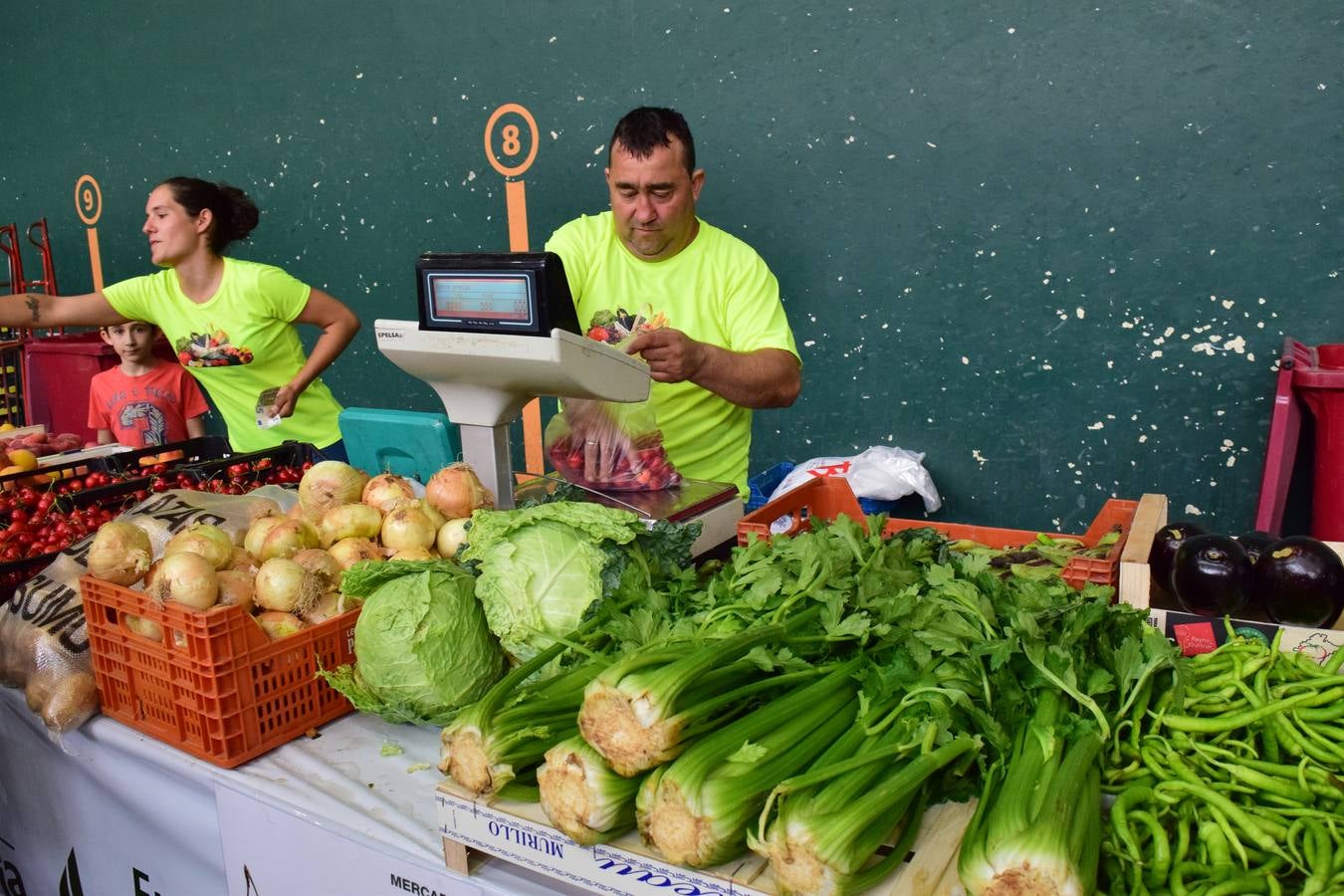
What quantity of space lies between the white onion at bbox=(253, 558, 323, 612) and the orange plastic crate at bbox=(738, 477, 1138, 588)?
0.84 metres

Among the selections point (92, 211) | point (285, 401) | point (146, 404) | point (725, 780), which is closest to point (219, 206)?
point (285, 401)

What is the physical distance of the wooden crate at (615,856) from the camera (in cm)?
121

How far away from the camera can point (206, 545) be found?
77.0 inches

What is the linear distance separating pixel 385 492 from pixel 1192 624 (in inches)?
62.8

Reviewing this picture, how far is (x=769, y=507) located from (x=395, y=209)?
4104 mm

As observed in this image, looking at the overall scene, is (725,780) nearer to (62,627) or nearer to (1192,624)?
(1192,624)

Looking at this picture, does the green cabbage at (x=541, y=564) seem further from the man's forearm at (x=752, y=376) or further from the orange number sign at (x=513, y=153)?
the orange number sign at (x=513, y=153)

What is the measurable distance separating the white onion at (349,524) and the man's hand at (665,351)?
67 cm

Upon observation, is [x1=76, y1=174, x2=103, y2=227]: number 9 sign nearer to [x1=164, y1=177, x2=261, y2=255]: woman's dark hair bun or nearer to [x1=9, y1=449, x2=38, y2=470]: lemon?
[x1=164, y1=177, x2=261, y2=255]: woman's dark hair bun

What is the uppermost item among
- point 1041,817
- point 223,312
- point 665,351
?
point 223,312

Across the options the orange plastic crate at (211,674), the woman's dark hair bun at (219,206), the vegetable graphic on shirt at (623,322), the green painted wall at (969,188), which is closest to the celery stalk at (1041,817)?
the orange plastic crate at (211,674)

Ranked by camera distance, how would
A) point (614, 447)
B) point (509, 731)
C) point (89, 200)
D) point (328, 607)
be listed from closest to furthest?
point (509, 731)
point (328, 607)
point (614, 447)
point (89, 200)

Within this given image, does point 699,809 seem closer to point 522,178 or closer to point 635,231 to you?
point 635,231

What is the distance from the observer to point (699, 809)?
119 cm
